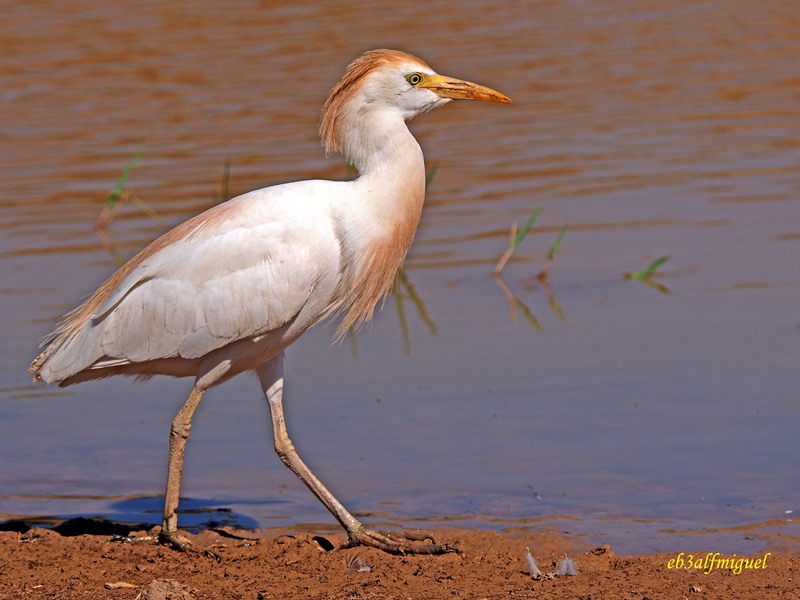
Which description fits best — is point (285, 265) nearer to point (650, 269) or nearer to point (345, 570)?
point (345, 570)

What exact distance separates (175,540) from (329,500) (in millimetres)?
761

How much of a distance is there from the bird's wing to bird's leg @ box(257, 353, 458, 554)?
0.46m

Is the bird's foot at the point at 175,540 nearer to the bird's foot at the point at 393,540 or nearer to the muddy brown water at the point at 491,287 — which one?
the muddy brown water at the point at 491,287

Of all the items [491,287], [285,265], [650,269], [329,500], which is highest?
[285,265]

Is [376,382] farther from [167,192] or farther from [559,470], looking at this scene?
[167,192]

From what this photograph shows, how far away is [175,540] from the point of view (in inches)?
264

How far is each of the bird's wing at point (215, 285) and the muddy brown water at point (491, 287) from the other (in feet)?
3.42

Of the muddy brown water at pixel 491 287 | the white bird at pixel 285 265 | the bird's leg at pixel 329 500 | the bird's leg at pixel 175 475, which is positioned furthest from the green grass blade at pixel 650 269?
the bird's leg at pixel 175 475

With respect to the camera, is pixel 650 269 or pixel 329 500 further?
pixel 650 269

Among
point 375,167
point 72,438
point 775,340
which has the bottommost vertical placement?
point 72,438

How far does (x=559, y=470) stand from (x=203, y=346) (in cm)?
204

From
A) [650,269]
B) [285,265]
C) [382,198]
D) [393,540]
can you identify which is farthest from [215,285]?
[650,269]

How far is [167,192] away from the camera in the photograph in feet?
44.7

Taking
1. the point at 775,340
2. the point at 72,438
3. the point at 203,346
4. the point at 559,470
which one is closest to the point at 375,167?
the point at 203,346
